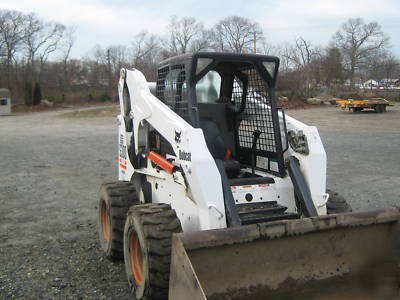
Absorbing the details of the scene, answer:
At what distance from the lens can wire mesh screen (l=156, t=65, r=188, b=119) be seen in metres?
4.73

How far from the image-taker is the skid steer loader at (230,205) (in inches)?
141

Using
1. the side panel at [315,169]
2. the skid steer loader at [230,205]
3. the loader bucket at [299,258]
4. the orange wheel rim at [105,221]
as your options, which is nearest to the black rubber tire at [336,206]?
the skid steer loader at [230,205]

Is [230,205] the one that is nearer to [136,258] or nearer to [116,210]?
[136,258]

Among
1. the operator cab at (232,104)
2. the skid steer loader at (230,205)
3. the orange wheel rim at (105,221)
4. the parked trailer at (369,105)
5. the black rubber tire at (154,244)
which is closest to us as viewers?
the skid steer loader at (230,205)

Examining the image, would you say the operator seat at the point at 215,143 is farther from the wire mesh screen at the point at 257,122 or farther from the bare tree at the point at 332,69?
the bare tree at the point at 332,69

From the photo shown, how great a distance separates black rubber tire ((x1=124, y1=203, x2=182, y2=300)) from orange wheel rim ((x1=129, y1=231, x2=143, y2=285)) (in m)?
0.10

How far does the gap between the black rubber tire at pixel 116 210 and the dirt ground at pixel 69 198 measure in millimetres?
167

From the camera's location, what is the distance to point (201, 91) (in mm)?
5137

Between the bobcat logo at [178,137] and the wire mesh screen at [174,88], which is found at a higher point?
the wire mesh screen at [174,88]

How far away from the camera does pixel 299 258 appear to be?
12.4 ft

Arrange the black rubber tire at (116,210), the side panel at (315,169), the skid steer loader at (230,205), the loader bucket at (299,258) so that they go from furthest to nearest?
the black rubber tire at (116,210)
the side panel at (315,169)
the skid steer loader at (230,205)
the loader bucket at (299,258)

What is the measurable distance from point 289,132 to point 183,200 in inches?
55.7

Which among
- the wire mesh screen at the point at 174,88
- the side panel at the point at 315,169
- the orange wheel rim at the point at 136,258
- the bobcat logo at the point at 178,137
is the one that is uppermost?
the wire mesh screen at the point at 174,88

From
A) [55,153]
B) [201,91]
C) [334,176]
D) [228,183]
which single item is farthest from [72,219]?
[55,153]
